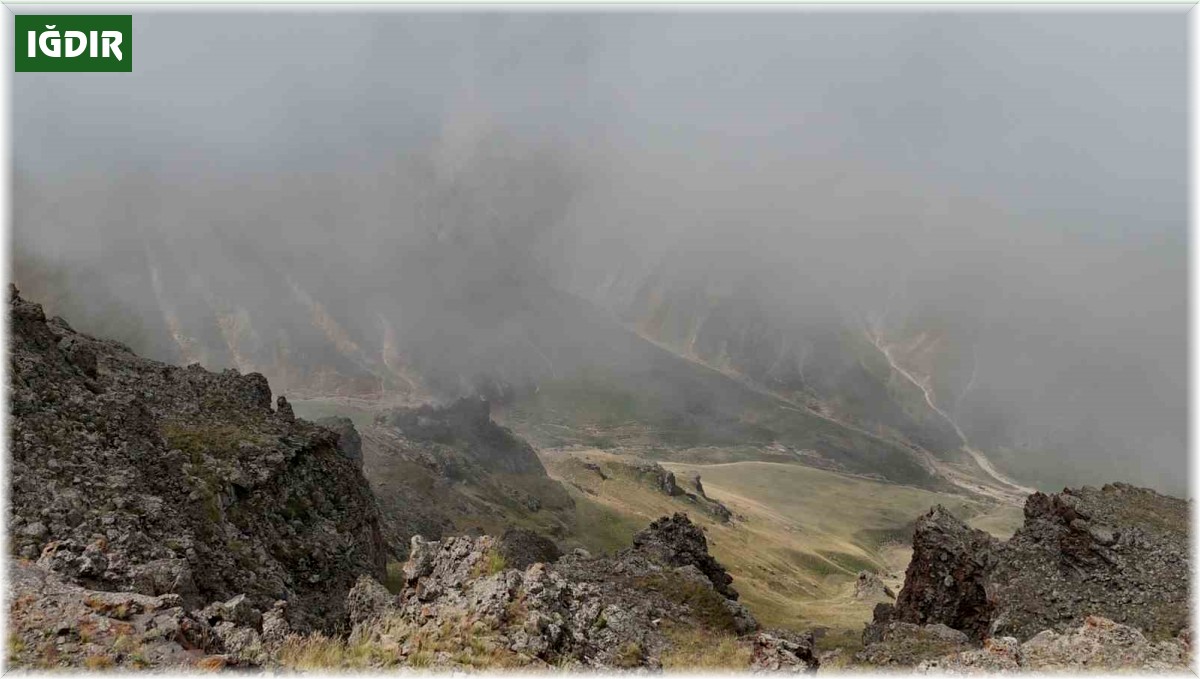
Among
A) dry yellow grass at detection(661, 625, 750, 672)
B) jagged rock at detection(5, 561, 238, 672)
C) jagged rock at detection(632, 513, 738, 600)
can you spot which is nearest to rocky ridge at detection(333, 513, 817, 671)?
dry yellow grass at detection(661, 625, 750, 672)

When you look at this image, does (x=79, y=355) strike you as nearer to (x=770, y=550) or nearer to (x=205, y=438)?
(x=205, y=438)

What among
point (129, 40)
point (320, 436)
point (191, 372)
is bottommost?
point (320, 436)

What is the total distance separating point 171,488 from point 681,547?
35691mm

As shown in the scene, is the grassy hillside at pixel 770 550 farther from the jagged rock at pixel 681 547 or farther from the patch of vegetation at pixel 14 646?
the patch of vegetation at pixel 14 646

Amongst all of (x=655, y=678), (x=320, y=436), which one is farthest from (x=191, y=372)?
(x=655, y=678)

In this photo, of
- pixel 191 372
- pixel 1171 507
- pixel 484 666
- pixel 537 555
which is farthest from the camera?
pixel 537 555

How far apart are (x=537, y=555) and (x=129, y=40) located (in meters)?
42.7

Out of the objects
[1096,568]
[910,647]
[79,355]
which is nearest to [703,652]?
[910,647]

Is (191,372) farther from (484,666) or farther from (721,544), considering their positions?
(721,544)

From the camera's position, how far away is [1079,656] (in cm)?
2170

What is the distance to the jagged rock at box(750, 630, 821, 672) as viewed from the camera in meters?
21.2

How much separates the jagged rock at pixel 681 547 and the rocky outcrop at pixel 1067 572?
13092 millimetres

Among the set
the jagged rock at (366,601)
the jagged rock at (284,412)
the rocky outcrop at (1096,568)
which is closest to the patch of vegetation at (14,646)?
the jagged rock at (366,601)

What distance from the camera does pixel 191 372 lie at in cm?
4572
